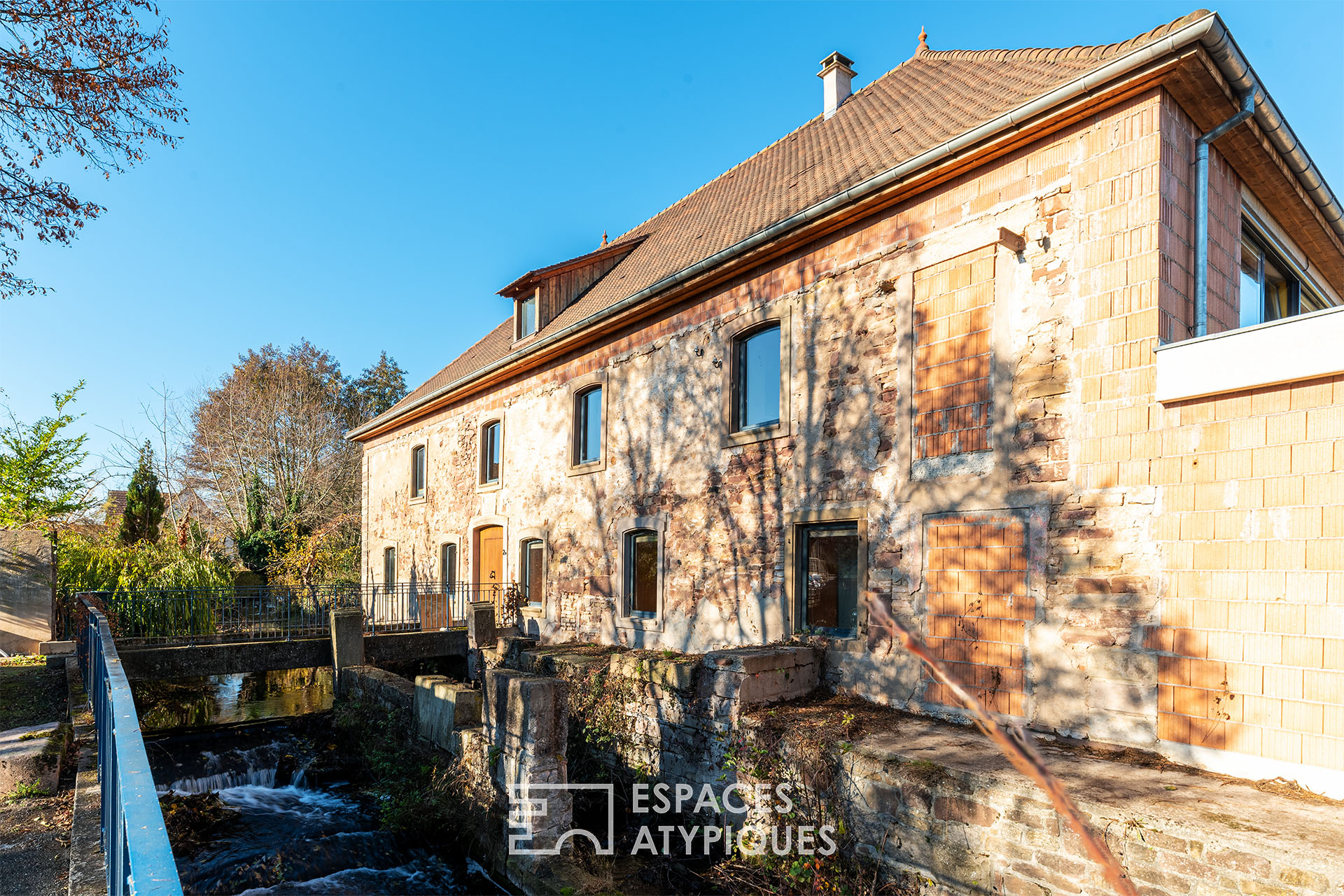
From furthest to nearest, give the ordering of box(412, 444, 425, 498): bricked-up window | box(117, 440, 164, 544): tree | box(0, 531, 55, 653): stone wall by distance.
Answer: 1. box(117, 440, 164, 544): tree
2. box(412, 444, 425, 498): bricked-up window
3. box(0, 531, 55, 653): stone wall

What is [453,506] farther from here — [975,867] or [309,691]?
[975,867]

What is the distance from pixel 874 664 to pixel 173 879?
22.2 ft

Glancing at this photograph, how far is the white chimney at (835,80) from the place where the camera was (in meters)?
13.4

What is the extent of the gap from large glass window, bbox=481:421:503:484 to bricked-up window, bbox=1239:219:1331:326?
40.5 feet

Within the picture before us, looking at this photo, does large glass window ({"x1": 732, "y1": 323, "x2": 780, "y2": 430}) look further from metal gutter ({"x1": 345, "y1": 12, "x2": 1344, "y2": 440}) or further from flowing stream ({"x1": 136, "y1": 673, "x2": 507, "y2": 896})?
flowing stream ({"x1": 136, "y1": 673, "x2": 507, "y2": 896})

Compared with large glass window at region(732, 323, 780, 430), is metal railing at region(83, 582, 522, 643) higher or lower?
lower

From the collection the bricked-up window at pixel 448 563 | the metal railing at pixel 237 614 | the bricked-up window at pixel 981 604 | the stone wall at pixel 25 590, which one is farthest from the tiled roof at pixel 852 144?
the stone wall at pixel 25 590

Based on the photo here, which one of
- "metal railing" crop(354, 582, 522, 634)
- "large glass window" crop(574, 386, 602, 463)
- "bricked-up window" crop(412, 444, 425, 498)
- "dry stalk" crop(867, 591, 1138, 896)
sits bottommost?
"metal railing" crop(354, 582, 522, 634)

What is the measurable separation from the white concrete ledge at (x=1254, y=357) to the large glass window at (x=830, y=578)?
3.36 meters

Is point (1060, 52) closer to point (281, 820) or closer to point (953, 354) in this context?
point (953, 354)

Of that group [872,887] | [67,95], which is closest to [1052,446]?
[872,887]

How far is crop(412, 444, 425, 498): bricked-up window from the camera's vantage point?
1870 centimetres

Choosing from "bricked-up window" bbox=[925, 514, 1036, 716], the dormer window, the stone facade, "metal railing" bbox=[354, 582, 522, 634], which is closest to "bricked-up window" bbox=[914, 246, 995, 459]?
the stone facade

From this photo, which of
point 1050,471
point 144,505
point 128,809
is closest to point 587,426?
point 1050,471
